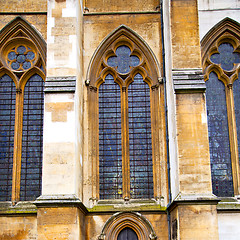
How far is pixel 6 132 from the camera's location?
15422 mm

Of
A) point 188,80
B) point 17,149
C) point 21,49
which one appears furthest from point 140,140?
point 21,49

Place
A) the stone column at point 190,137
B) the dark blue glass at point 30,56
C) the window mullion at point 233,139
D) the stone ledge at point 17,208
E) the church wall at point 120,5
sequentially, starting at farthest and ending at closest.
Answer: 1. the church wall at point 120,5
2. the dark blue glass at point 30,56
3. the window mullion at point 233,139
4. the stone ledge at point 17,208
5. the stone column at point 190,137

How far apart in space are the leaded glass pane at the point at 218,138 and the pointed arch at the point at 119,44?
195cm

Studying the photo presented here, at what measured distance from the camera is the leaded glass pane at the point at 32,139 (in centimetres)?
1494

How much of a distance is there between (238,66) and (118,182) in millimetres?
5627

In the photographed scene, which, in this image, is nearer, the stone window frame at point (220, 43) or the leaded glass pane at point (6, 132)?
the leaded glass pane at point (6, 132)

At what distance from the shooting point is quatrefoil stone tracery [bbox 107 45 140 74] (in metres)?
16.0

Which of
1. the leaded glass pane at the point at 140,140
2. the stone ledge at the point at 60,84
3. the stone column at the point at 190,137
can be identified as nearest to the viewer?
the stone column at the point at 190,137

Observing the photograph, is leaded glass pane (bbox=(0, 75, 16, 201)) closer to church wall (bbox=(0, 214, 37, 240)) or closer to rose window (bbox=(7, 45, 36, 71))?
rose window (bbox=(7, 45, 36, 71))

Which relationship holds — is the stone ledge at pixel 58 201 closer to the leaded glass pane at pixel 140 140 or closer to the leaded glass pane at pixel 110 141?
the leaded glass pane at pixel 110 141

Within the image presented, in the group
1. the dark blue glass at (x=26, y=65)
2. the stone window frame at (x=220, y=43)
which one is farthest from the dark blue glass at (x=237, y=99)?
the dark blue glass at (x=26, y=65)

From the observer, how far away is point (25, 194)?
14891 mm

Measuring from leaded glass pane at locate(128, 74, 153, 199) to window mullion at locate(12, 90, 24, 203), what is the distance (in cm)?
359

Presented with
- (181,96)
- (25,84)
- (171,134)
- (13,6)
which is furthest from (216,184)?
(13,6)
